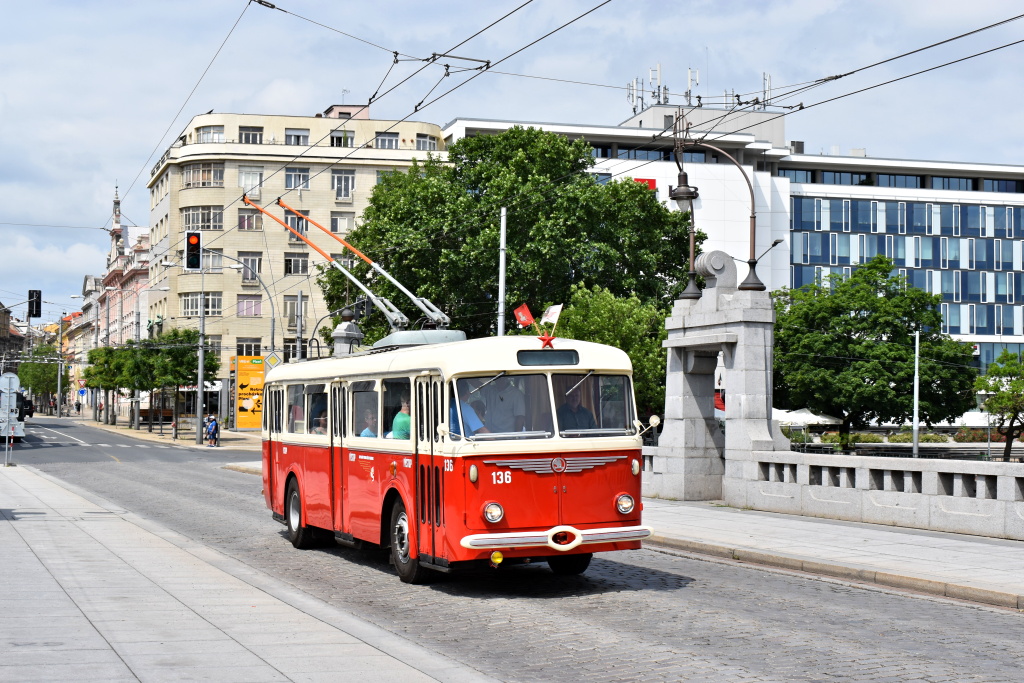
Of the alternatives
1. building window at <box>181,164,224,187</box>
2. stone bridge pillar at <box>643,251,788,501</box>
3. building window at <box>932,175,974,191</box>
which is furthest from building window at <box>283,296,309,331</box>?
stone bridge pillar at <box>643,251,788,501</box>

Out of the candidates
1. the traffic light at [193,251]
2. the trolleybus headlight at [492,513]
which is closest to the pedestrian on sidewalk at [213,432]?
the traffic light at [193,251]

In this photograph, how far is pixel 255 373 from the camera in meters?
68.1

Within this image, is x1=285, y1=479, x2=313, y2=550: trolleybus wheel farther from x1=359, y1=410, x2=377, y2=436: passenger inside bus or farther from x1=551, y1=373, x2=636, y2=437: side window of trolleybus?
x1=551, y1=373, x2=636, y2=437: side window of trolleybus

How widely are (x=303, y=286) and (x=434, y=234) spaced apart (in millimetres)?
42831

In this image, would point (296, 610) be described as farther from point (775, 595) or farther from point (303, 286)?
point (303, 286)

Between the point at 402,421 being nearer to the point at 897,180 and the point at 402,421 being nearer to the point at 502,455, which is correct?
the point at 502,455

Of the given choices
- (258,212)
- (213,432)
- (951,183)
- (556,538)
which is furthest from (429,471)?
(951,183)

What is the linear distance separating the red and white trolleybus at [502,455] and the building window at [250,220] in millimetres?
79317

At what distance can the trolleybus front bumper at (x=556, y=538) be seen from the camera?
39.2 feet

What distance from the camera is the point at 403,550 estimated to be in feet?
44.1

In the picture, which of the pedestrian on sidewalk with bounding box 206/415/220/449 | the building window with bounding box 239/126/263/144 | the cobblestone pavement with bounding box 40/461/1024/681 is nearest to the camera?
the cobblestone pavement with bounding box 40/461/1024/681

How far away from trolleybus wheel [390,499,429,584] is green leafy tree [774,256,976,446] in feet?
174

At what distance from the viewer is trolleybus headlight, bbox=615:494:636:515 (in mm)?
12820

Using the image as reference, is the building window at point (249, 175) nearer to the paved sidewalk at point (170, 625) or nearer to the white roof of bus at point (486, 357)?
the paved sidewalk at point (170, 625)
